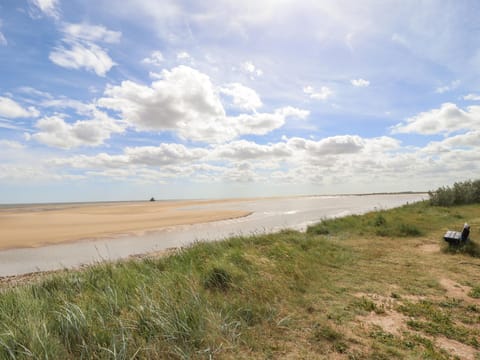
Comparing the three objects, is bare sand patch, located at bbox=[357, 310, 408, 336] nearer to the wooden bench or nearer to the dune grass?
the dune grass

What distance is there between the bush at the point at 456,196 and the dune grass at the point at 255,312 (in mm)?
23019

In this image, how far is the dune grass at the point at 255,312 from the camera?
3316 mm

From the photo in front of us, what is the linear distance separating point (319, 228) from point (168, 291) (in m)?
11.8

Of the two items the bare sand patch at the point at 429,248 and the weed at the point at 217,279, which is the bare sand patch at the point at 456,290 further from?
the weed at the point at 217,279

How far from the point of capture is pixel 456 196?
26.7 metres

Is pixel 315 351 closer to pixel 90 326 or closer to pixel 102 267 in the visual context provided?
pixel 90 326

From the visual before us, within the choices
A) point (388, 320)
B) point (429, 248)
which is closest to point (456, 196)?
point (429, 248)

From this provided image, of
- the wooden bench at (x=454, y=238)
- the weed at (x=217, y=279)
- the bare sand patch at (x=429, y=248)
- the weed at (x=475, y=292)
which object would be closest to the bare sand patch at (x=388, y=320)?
the weed at (x=475, y=292)

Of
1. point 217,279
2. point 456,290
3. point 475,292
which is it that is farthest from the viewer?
point 217,279

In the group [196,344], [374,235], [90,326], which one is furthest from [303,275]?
[374,235]

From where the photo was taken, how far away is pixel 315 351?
347cm

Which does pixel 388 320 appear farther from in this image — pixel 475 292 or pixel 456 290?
pixel 475 292

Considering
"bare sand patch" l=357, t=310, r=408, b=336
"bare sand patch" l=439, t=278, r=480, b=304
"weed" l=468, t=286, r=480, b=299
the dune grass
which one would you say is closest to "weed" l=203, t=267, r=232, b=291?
the dune grass

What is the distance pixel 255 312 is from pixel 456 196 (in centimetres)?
3158
